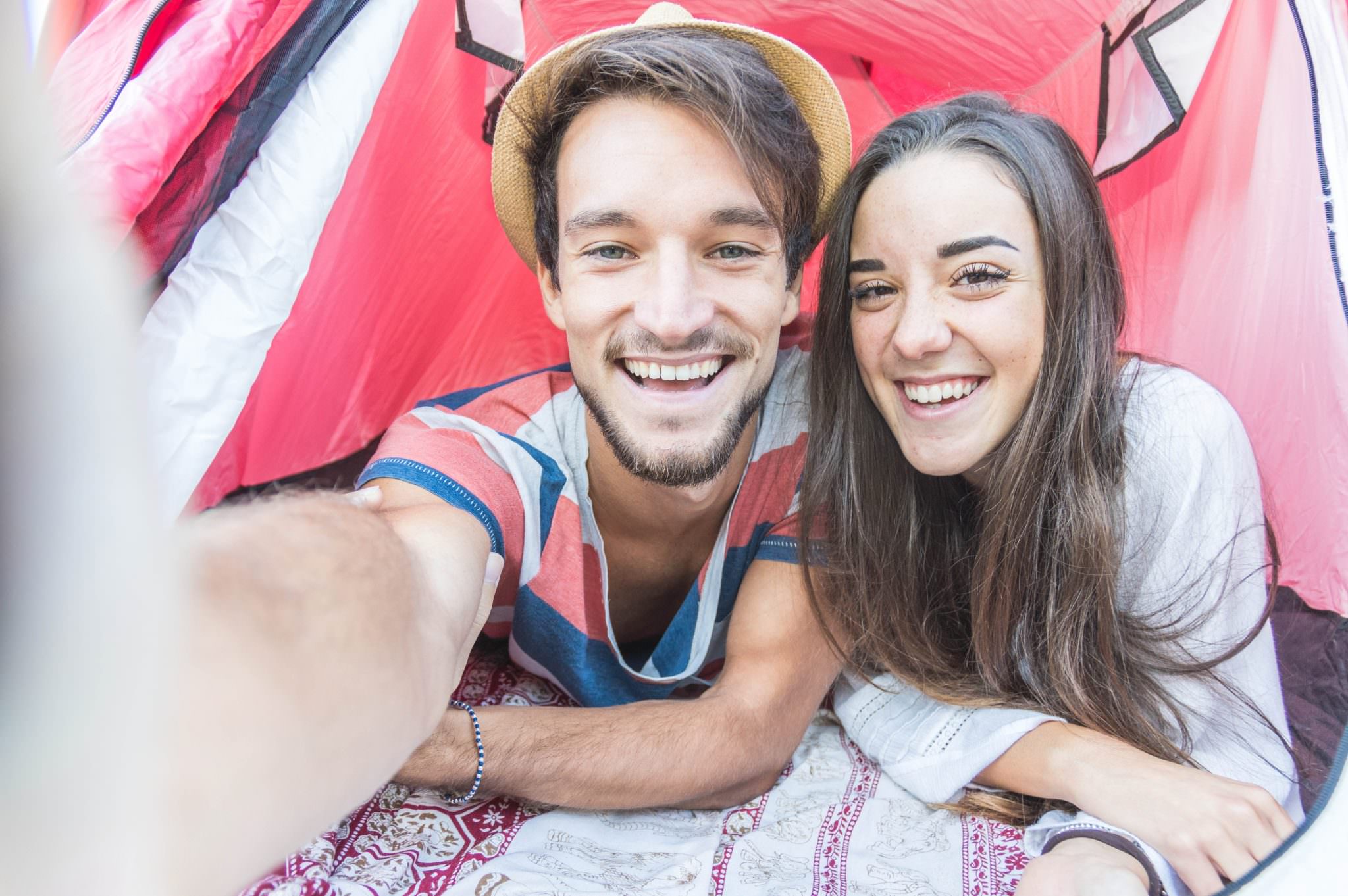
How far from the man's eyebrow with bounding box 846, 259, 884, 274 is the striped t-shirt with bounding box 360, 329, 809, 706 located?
0.90ft

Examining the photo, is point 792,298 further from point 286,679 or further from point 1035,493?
point 286,679

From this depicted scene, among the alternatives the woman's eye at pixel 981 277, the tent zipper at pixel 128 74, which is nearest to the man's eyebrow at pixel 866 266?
the woman's eye at pixel 981 277

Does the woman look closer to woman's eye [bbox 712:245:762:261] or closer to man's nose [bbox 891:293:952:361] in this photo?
man's nose [bbox 891:293:952:361]

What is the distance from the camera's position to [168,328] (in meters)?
1.00

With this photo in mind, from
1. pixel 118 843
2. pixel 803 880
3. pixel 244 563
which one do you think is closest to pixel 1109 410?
pixel 803 880

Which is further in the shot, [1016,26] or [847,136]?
[1016,26]

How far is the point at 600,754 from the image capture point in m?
1.17

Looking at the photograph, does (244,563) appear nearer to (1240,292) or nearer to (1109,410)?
(1109,410)

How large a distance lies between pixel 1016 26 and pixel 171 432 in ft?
5.09

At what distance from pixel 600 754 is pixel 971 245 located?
76cm

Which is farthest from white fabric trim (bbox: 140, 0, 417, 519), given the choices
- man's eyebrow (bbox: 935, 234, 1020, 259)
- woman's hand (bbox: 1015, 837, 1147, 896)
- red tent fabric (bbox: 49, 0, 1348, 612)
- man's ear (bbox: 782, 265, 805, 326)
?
woman's hand (bbox: 1015, 837, 1147, 896)

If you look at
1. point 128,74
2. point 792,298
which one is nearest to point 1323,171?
point 792,298

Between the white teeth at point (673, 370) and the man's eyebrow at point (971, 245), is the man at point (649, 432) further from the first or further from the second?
the man's eyebrow at point (971, 245)

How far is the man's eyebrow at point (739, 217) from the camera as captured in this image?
1.24 metres
